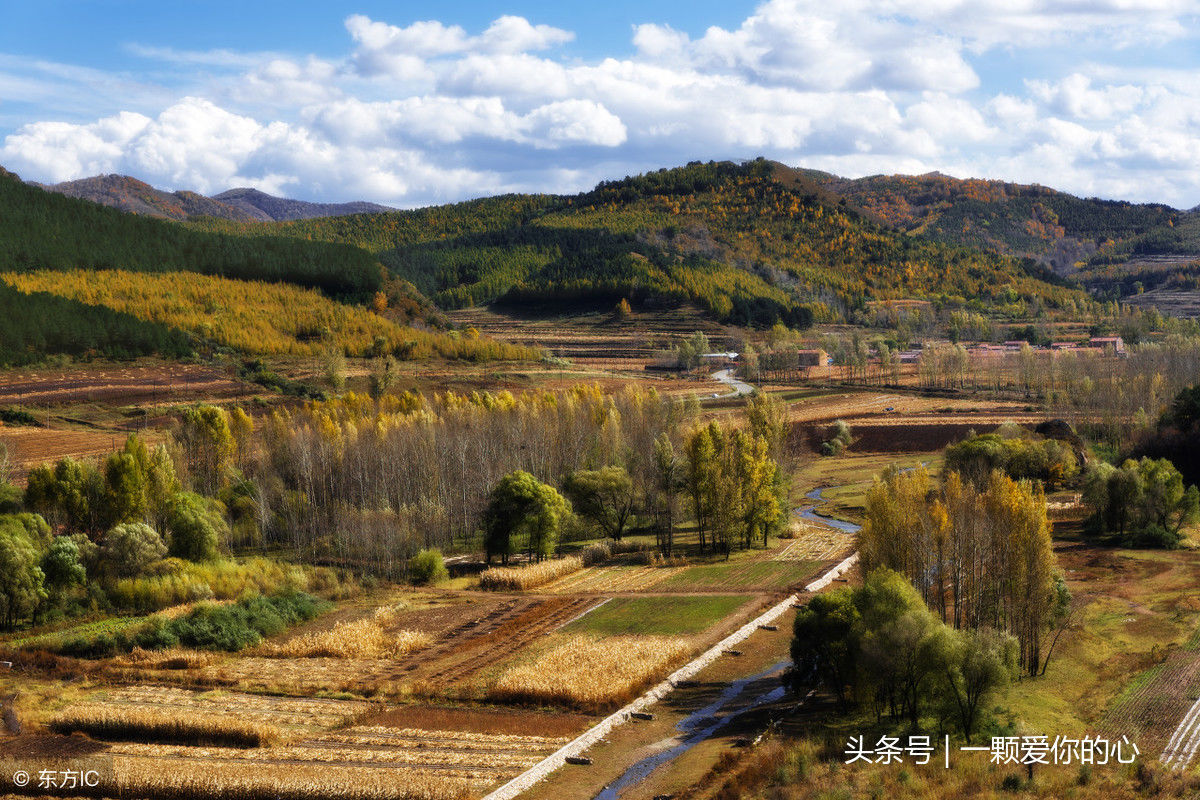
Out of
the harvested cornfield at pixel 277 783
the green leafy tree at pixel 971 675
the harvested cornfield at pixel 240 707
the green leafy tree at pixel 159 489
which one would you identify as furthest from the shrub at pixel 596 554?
the harvested cornfield at pixel 277 783

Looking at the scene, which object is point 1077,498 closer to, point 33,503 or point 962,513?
point 962,513

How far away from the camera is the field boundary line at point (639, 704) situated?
30203 mm

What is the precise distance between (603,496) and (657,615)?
68.3 ft

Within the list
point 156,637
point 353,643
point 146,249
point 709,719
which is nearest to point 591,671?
point 709,719

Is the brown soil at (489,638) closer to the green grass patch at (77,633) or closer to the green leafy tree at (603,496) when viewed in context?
the green grass patch at (77,633)

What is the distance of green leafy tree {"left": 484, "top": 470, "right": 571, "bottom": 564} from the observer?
62.5m

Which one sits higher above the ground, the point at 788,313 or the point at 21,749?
the point at 788,313

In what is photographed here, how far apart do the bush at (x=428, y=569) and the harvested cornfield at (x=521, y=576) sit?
2293mm

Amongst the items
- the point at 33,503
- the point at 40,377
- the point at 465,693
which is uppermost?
the point at 40,377

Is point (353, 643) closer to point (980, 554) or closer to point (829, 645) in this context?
point (829, 645)

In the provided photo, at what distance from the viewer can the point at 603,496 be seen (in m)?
69.7

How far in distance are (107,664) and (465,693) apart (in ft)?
51.4

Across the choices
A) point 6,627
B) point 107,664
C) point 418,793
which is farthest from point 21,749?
point 6,627

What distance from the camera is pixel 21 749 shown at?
33.5 meters
